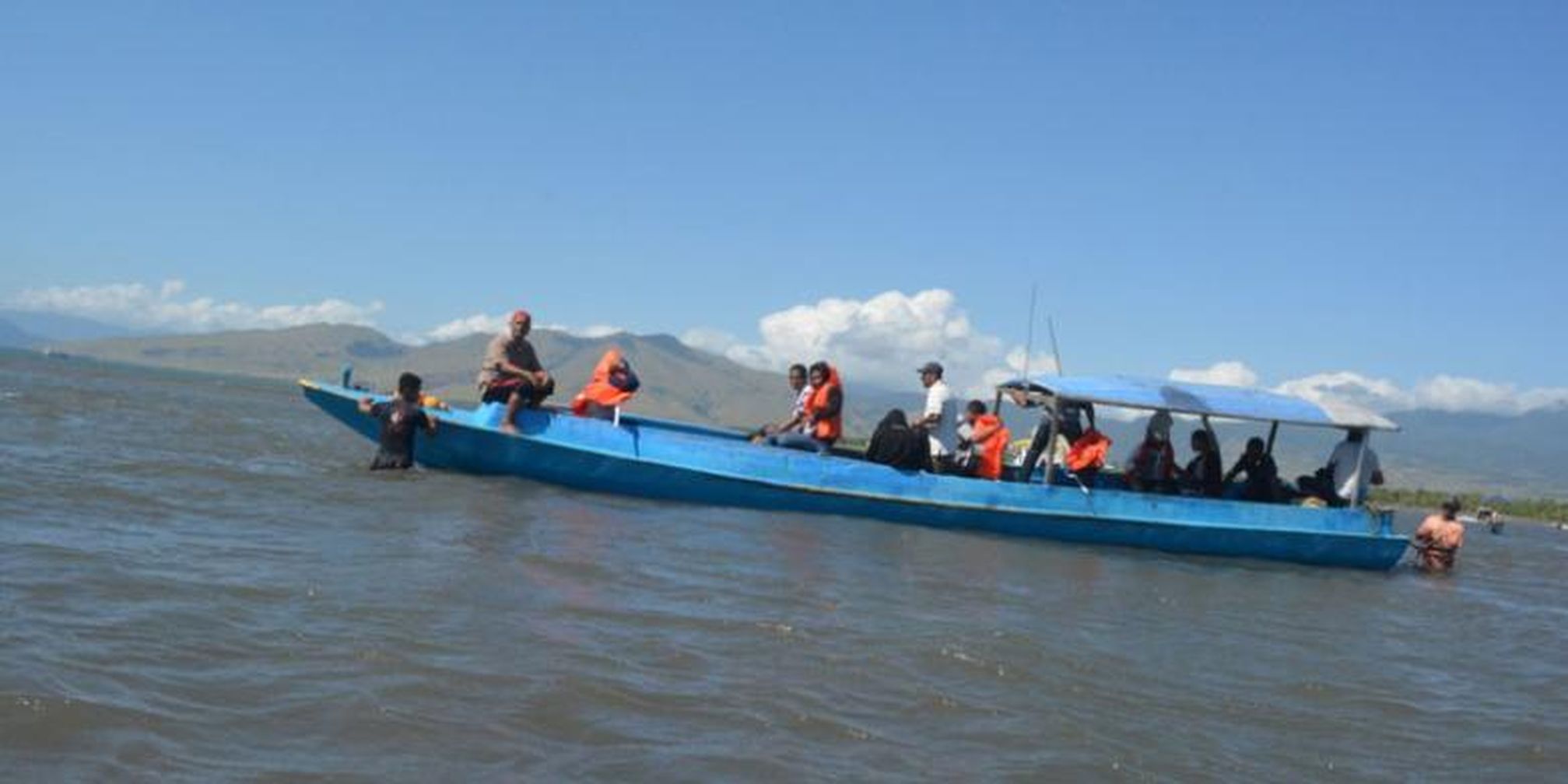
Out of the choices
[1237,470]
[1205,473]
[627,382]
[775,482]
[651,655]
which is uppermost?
[627,382]

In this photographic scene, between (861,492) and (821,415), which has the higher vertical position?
(821,415)

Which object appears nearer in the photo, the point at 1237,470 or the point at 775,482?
the point at 775,482

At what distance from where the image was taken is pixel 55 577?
758 centimetres

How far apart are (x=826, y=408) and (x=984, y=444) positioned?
244 centimetres

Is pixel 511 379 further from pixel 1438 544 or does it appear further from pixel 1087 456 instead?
pixel 1438 544

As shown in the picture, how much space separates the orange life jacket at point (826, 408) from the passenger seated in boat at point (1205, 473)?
18.9ft

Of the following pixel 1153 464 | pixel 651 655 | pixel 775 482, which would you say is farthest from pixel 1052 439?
pixel 651 655

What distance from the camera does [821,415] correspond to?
17.0 meters

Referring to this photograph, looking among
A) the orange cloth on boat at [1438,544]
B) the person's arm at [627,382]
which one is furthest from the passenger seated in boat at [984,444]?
the orange cloth on boat at [1438,544]

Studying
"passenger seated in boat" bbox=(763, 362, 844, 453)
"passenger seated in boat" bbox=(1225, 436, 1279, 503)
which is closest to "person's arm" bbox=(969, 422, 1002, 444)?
"passenger seated in boat" bbox=(763, 362, 844, 453)

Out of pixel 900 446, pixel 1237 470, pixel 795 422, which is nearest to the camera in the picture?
pixel 900 446

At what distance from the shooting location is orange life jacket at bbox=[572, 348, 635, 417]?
56.2 ft

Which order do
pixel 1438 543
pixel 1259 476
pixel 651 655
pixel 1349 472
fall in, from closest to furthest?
pixel 651 655
pixel 1349 472
pixel 1259 476
pixel 1438 543

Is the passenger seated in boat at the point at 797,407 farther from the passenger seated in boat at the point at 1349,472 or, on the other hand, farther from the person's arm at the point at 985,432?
the passenger seated in boat at the point at 1349,472
